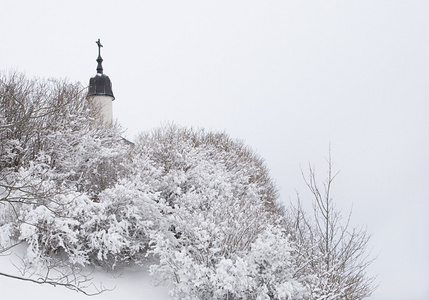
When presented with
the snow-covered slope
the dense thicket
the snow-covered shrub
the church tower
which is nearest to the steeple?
the church tower

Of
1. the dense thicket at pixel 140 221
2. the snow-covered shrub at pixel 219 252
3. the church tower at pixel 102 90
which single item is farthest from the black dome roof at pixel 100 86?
the snow-covered shrub at pixel 219 252

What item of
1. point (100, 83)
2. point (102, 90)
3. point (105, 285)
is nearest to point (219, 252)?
point (105, 285)

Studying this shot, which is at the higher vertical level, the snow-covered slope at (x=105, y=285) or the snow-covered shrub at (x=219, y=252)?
the snow-covered shrub at (x=219, y=252)

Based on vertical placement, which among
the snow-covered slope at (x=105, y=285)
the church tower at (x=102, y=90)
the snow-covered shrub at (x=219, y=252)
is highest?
the church tower at (x=102, y=90)

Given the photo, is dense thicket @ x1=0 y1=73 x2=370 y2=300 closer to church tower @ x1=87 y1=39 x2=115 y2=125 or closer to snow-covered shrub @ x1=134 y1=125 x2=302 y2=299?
snow-covered shrub @ x1=134 y1=125 x2=302 y2=299

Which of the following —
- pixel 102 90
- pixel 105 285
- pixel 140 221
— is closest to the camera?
pixel 105 285

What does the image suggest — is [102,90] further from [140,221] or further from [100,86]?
[140,221]

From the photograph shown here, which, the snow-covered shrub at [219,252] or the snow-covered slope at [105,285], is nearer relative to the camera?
the snow-covered slope at [105,285]

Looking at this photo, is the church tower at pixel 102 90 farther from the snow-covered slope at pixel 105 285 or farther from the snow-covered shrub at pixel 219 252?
A: the snow-covered slope at pixel 105 285

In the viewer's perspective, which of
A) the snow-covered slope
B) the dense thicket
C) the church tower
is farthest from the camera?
the church tower

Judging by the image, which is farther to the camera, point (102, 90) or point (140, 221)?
point (102, 90)

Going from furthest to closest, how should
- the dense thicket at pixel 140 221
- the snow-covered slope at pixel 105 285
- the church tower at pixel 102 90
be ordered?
1. the church tower at pixel 102 90
2. the dense thicket at pixel 140 221
3. the snow-covered slope at pixel 105 285

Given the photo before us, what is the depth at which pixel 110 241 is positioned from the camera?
40.5 ft

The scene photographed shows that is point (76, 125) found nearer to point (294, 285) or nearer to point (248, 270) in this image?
point (248, 270)
